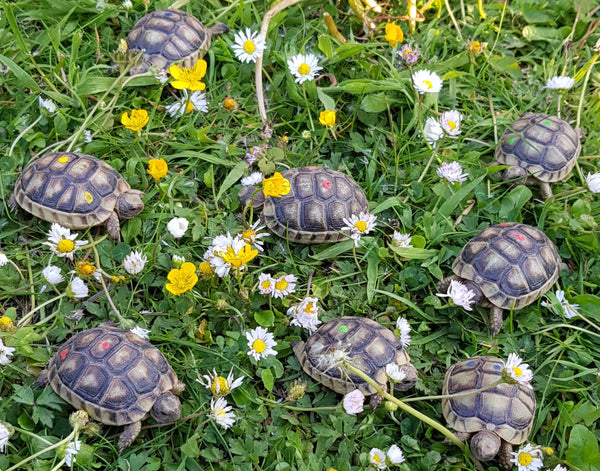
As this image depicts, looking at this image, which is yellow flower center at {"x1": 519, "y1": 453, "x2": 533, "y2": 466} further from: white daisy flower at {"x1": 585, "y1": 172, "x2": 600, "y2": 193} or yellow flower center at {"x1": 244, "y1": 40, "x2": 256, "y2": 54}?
yellow flower center at {"x1": 244, "y1": 40, "x2": 256, "y2": 54}

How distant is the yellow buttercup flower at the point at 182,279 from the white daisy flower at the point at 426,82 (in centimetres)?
232

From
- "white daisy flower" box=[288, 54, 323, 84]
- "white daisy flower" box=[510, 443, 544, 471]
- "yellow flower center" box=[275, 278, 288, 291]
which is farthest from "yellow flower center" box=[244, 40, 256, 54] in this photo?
"white daisy flower" box=[510, 443, 544, 471]

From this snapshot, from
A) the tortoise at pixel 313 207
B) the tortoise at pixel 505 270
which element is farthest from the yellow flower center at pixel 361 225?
the tortoise at pixel 505 270

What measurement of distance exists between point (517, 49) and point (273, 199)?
9.83 feet

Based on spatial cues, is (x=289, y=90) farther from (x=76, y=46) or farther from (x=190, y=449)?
(x=190, y=449)

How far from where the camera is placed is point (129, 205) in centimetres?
423

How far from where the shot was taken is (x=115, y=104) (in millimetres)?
4816

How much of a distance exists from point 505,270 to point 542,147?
3.96 ft

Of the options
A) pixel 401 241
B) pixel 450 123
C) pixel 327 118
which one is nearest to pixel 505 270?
pixel 401 241

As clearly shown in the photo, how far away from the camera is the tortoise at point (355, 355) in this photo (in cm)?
369

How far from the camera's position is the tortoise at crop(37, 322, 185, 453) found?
3434 mm

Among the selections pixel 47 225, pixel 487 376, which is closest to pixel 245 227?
pixel 47 225

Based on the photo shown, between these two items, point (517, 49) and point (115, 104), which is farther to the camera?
point (517, 49)

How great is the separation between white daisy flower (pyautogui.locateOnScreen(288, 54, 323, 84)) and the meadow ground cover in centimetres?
2
